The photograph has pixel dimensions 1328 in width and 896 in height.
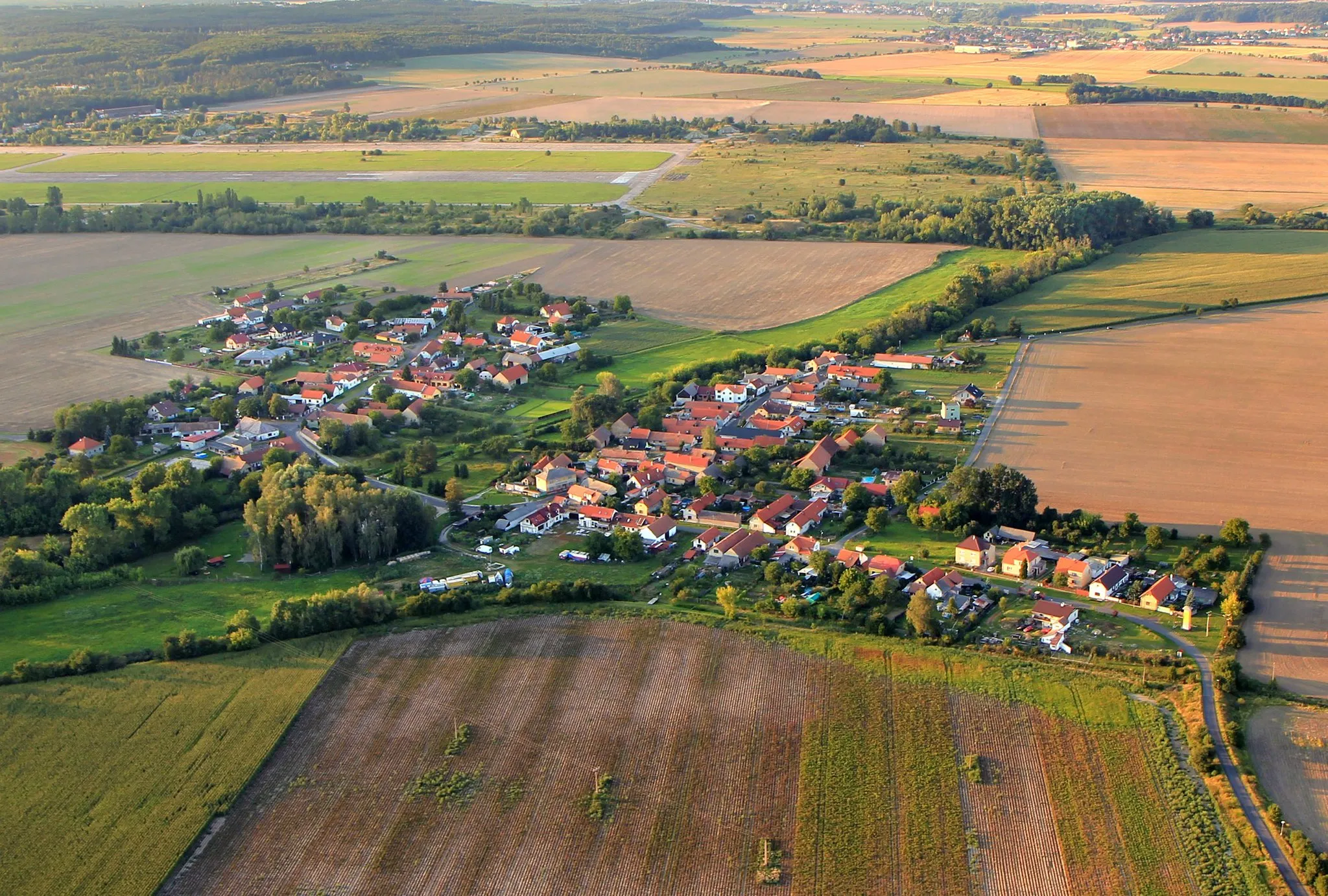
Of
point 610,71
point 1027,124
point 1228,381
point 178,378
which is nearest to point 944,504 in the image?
point 1228,381

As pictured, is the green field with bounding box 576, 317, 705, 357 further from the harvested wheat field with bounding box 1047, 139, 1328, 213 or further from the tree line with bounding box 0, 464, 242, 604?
the harvested wheat field with bounding box 1047, 139, 1328, 213

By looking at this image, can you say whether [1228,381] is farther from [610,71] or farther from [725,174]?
[610,71]

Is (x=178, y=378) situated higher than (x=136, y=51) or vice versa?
(x=136, y=51)

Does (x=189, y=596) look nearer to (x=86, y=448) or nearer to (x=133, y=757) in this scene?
(x=133, y=757)

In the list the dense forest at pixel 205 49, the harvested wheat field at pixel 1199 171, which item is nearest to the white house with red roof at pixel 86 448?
the harvested wheat field at pixel 1199 171

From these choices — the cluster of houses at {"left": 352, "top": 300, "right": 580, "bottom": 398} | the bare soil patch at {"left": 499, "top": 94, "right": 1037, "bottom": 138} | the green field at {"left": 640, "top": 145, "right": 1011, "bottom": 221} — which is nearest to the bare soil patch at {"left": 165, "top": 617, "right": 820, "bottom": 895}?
the cluster of houses at {"left": 352, "top": 300, "right": 580, "bottom": 398}
